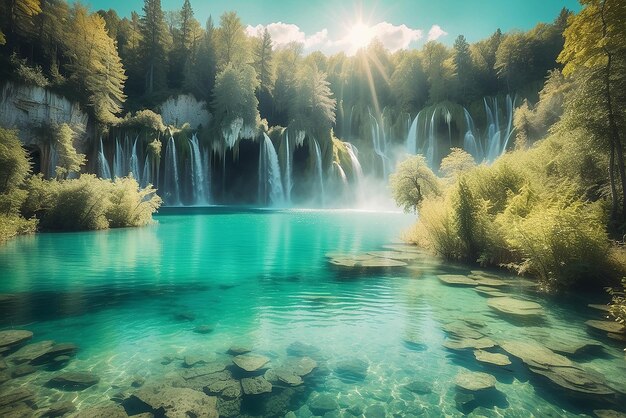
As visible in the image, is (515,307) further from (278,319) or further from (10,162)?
(10,162)

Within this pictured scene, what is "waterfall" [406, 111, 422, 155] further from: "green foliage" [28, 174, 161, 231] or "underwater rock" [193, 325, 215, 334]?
"underwater rock" [193, 325, 215, 334]

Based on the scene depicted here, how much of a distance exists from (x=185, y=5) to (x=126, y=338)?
234 feet

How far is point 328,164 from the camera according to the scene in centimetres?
5366

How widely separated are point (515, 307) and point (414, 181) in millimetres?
14135

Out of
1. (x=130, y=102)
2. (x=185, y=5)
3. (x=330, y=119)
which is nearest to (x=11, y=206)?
(x=130, y=102)

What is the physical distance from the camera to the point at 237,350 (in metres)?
6.17

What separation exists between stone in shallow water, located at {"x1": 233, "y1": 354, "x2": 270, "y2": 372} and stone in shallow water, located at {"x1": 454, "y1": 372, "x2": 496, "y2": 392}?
297 cm

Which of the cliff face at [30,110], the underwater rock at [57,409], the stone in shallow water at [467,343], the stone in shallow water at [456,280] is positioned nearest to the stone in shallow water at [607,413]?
the stone in shallow water at [467,343]

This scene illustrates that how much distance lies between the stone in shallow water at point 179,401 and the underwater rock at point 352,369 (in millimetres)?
2006

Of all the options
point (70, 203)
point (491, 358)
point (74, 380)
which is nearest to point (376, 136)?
point (70, 203)

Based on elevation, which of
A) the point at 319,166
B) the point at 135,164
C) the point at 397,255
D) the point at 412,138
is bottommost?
the point at 397,255

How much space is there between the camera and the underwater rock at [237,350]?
6053mm

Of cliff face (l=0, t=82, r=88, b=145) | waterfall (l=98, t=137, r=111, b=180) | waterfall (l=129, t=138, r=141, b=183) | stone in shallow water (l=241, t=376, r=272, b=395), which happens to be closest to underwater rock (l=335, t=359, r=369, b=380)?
stone in shallow water (l=241, t=376, r=272, b=395)

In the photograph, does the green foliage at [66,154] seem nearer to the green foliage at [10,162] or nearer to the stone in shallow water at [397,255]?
the green foliage at [10,162]
